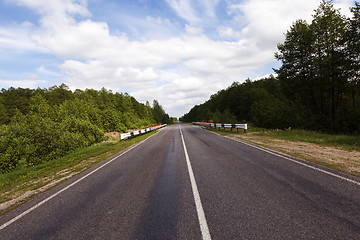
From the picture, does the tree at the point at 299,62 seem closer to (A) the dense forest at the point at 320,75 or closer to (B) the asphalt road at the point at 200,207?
(A) the dense forest at the point at 320,75

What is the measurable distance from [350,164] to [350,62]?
22.2m

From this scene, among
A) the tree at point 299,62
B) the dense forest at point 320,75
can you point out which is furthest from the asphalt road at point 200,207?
the tree at point 299,62

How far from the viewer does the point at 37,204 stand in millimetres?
4555

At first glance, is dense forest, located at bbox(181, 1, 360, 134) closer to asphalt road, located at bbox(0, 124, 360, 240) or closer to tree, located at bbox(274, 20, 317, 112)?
tree, located at bbox(274, 20, 317, 112)

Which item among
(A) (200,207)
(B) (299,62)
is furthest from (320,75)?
(A) (200,207)

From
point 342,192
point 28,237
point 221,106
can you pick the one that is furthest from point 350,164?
point 221,106

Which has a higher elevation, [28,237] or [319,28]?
[319,28]

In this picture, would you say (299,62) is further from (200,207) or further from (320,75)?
(200,207)

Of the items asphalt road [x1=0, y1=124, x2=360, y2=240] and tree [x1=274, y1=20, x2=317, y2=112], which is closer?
asphalt road [x1=0, y1=124, x2=360, y2=240]

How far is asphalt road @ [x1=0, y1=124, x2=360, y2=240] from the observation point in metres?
2.92

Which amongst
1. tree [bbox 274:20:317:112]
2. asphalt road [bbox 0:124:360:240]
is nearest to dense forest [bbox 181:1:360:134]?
tree [bbox 274:20:317:112]

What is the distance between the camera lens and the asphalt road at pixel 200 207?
9.57 feet

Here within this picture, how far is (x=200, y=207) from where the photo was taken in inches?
146

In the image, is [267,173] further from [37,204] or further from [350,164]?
[37,204]
